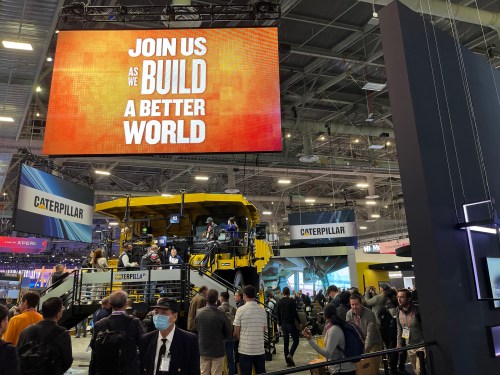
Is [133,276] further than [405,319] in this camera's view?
Yes

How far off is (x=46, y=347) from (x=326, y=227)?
1703cm

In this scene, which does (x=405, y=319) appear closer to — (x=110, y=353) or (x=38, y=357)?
(x=110, y=353)

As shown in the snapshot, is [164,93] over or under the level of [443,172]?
over

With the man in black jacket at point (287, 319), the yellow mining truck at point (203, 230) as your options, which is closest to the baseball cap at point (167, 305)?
the man in black jacket at point (287, 319)

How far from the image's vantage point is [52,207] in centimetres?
1218

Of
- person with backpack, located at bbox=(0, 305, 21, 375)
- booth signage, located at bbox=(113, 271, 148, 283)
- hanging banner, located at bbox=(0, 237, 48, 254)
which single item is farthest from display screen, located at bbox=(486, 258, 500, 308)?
hanging banner, located at bbox=(0, 237, 48, 254)

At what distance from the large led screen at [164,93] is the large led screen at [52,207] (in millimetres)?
4906

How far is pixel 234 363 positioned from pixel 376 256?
767 inches

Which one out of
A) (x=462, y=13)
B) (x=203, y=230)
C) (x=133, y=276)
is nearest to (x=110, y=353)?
(x=133, y=276)

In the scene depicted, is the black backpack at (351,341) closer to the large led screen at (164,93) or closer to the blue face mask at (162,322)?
the blue face mask at (162,322)

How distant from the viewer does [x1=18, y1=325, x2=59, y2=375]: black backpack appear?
123 inches

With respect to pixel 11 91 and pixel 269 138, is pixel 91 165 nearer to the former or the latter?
pixel 11 91

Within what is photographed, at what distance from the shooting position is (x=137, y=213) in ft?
42.0

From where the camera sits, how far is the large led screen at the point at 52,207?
1117 centimetres
